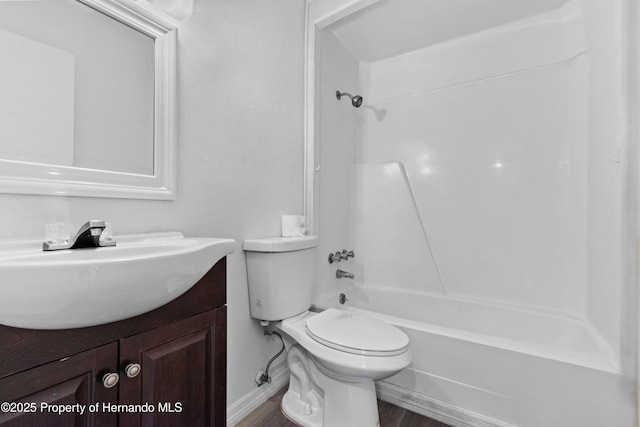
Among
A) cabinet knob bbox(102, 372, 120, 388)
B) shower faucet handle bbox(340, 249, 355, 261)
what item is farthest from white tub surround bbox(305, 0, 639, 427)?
cabinet knob bbox(102, 372, 120, 388)

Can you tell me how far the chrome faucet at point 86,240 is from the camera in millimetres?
735

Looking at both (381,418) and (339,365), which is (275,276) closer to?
(339,365)

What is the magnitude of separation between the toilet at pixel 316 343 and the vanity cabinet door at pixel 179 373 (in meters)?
0.47

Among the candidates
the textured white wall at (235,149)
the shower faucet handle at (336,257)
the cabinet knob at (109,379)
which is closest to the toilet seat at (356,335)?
the textured white wall at (235,149)

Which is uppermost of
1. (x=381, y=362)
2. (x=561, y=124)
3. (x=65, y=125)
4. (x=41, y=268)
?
(x=561, y=124)

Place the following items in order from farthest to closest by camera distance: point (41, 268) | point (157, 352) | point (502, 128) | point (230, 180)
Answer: point (502, 128)
point (230, 180)
point (157, 352)
point (41, 268)

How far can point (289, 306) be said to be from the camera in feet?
4.73

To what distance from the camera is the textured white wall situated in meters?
1.06

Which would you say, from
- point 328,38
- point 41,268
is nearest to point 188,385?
point 41,268

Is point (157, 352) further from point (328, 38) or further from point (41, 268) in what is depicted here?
point (328, 38)

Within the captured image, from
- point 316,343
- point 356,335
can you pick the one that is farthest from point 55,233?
point 356,335

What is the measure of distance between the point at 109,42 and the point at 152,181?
46 cm

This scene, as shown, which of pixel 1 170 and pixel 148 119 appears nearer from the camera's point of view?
pixel 1 170

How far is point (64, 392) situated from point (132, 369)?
0.38ft
